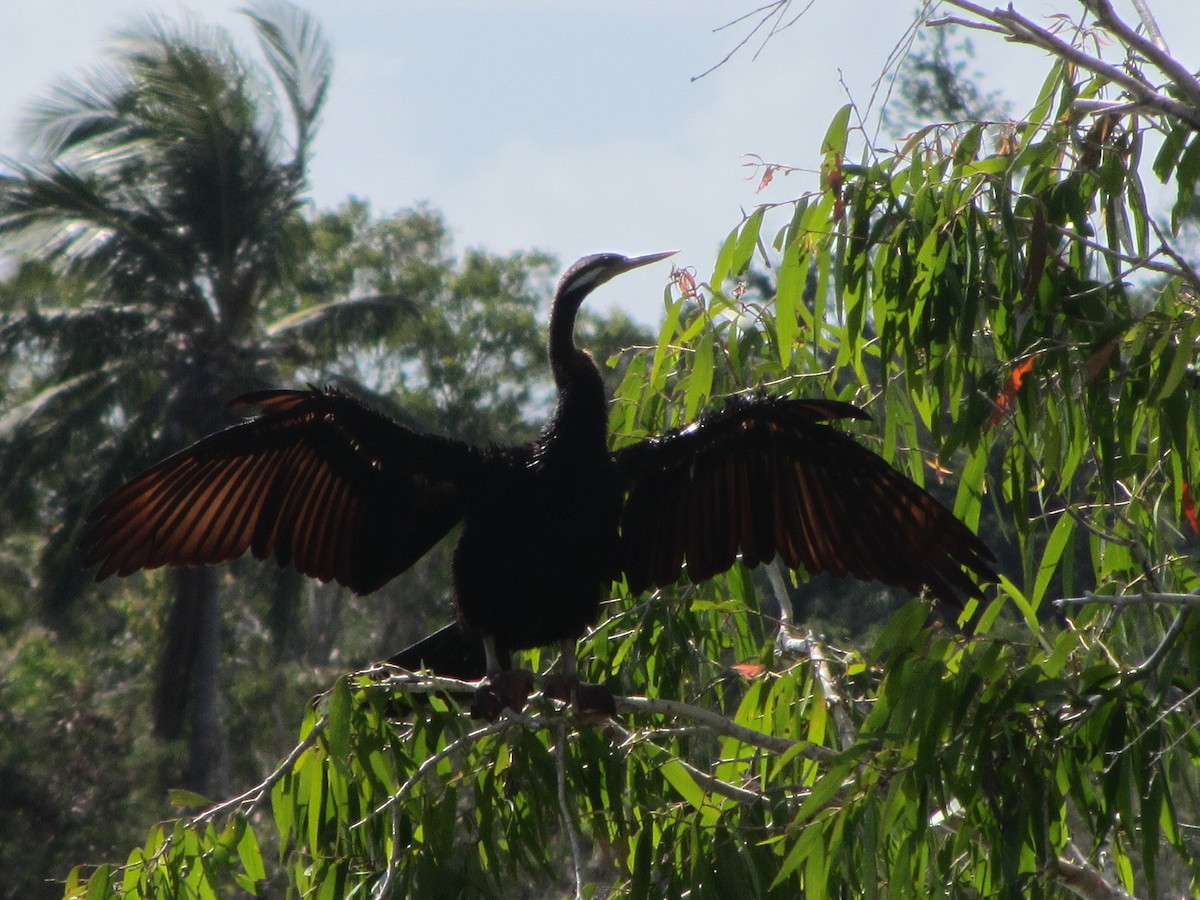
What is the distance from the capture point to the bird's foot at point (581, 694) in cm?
325

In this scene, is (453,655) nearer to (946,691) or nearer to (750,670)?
(750,670)

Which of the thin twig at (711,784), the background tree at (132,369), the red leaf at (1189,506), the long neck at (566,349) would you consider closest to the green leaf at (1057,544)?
the red leaf at (1189,506)

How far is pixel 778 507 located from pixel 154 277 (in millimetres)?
12115

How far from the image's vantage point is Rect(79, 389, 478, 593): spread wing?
12.1ft

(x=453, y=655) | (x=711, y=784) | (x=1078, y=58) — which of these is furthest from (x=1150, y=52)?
(x=453, y=655)

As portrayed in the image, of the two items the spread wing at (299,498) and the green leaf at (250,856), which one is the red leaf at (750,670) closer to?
the spread wing at (299,498)

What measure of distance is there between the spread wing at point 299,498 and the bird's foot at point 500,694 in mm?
567

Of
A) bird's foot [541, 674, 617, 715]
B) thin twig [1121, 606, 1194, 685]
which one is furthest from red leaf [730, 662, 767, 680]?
thin twig [1121, 606, 1194, 685]

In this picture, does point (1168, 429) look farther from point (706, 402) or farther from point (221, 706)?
point (221, 706)

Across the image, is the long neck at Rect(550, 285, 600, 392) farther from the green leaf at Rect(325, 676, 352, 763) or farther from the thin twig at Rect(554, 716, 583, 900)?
the green leaf at Rect(325, 676, 352, 763)

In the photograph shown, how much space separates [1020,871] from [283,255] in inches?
526

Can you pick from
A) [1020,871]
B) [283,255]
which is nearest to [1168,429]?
[1020,871]

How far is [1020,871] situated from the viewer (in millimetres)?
2529

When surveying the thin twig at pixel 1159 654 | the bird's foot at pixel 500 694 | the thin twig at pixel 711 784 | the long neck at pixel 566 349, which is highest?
the long neck at pixel 566 349
